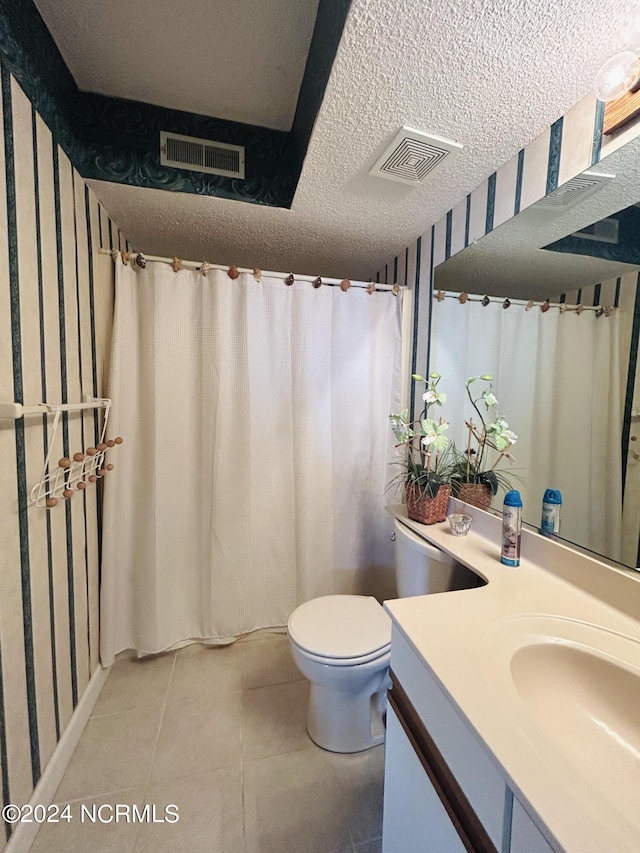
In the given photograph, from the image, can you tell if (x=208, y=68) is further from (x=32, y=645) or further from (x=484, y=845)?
(x=484, y=845)

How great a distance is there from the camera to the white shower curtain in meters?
1.57

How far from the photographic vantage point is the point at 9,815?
2.95 feet

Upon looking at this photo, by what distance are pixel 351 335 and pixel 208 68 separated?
1143 mm

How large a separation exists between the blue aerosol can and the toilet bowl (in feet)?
2.15

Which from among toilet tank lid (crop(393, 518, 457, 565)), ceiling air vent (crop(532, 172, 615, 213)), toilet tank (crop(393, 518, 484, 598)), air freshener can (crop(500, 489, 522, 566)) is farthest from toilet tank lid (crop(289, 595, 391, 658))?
ceiling air vent (crop(532, 172, 615, 213))

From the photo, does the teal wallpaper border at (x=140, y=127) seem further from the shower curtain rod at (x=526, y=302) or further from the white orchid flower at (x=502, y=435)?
the white orchid flower at (x=502, y=435)

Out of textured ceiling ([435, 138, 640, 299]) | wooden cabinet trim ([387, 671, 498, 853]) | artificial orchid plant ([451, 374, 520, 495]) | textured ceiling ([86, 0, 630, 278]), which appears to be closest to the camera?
wooden cabinet trim ([387, 671, 498, 853])

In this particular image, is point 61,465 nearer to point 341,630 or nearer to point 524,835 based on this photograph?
point 341,630

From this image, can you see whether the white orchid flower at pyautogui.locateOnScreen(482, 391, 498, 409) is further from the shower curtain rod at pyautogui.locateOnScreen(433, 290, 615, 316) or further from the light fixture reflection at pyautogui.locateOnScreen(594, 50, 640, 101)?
the light fixture reflection at pyautogui.locateOnScreen(594, 50, 640, 101)

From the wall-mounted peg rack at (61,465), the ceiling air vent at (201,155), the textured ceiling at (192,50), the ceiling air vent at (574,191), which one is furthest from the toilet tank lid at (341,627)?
the textured ceiling at (192,50)

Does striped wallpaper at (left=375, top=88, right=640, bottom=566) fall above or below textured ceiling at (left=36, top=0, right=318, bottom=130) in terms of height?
below

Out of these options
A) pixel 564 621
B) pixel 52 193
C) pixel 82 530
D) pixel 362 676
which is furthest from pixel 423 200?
pixel 82 530

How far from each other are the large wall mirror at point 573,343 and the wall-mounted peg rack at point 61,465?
4.89ft

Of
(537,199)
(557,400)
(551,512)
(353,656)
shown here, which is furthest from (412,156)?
(353,656)
